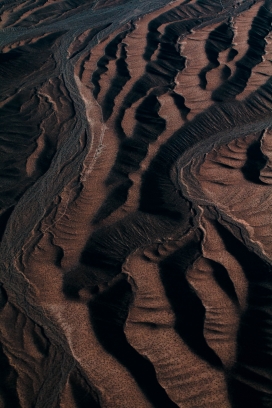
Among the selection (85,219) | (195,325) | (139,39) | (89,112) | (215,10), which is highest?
(215,10)

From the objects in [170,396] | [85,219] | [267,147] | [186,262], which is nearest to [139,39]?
[267,147]

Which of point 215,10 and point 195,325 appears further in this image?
point 215,10

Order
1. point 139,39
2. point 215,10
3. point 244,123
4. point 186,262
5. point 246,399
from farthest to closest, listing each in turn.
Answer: point 215,10
point 139,39
point 244,123
point 186,262
point 246,399

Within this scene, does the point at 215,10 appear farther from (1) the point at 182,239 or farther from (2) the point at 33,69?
(1) the point at 182,239

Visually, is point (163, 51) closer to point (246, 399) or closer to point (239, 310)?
point (239, 310)

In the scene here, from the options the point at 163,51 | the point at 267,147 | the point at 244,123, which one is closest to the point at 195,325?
the point at 267,147

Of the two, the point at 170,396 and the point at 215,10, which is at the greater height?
the point at 215,10

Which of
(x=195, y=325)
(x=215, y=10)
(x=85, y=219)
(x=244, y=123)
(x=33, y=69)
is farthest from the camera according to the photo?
(x=215, y=10)
